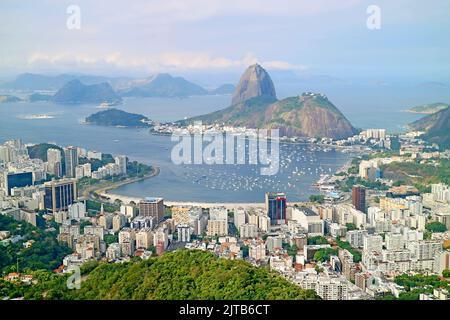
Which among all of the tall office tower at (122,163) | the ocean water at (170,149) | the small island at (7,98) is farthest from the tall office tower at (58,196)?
the small island at (7,98)

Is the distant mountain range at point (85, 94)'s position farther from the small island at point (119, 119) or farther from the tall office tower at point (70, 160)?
the tall office tower at point (70, 160)

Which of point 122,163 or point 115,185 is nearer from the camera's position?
point 115,185
